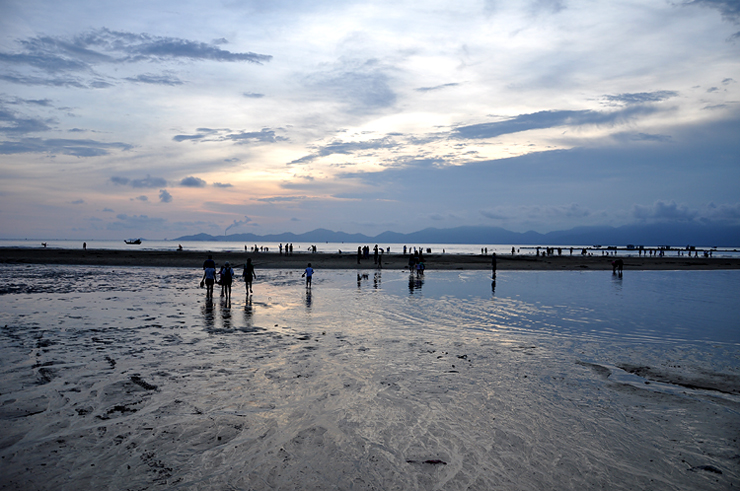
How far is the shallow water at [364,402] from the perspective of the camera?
611cm

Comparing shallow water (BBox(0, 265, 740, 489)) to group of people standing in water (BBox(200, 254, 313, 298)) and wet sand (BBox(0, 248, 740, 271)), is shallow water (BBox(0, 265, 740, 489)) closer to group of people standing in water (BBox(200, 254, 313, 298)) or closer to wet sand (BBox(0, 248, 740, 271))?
group of people standing in water (BBox(200, 254, 313, 298))

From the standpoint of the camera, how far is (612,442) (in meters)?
7.07

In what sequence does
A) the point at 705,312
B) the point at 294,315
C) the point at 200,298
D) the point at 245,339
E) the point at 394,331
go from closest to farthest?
the point at 245,339, the point at 394,331, the point at 294,315, the point at 705,312, the point at 200,298

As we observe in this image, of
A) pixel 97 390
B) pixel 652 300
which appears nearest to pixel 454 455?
pixel 97 390

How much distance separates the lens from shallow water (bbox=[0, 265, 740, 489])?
6.11 metres

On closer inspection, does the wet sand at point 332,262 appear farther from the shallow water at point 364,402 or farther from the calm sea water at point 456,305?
the shallow water at point 364,402

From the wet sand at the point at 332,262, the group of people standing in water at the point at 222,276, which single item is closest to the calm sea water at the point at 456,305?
the group of people standing in water at the point at 222,276

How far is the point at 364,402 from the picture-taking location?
8656 mm

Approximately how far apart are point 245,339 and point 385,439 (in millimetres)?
8248

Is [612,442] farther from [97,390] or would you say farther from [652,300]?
[652,300]

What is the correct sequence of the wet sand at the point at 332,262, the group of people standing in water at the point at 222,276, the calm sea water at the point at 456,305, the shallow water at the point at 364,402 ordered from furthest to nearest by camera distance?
the wet sand at the point at 332,262, the group of people standing in water at the point at 222,276, the calm sea water at the point at 456,305, the shallow water at the point at 364,402

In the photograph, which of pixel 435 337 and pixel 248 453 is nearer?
pixel 248 453

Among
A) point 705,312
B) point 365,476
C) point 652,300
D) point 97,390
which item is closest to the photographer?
point 365,476

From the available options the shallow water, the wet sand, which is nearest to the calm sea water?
the shallow water
